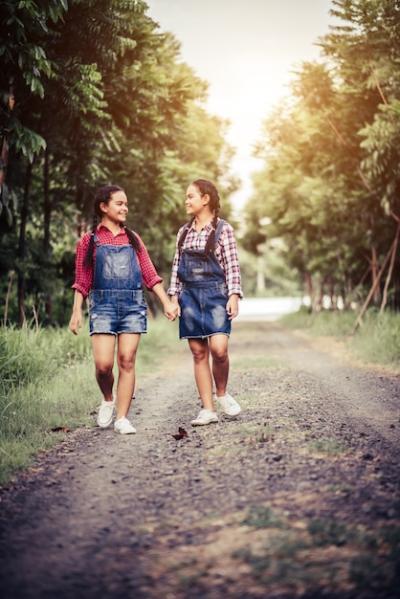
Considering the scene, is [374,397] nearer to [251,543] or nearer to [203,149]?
[251,543]

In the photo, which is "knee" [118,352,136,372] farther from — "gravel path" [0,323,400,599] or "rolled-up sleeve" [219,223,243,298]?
"rolled-up sleeve" [219,223,243,298]

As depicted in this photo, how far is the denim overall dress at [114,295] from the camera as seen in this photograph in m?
5.51

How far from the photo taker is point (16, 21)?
6.49 m

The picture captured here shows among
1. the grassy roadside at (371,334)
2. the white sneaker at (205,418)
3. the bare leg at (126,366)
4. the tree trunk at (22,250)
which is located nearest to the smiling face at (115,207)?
the bare leg at (126,366)

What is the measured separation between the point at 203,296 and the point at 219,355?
57 cm

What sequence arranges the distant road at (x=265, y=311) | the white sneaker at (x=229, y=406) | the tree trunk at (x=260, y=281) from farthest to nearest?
the tree trunk at (x=260, y=281) < the distant road at (x=265, y=311) < the white sneaker at (x=229, y=406)

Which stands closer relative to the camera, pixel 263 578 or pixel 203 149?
pixel 263 578

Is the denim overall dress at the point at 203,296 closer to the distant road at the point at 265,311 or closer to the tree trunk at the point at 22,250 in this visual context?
the tree trunk at the point at 22,250

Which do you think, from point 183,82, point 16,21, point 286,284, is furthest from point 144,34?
point 286,284

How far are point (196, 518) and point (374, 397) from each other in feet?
14.6

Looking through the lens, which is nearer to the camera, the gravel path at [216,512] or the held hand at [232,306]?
the gravel path at [216,512]

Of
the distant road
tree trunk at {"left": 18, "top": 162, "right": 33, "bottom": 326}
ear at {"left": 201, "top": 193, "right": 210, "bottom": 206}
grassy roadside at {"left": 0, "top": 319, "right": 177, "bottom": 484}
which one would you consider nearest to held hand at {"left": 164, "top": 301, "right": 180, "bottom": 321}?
ear at {"left": 201, "top": 193, "right": 210, "bottom": 206}

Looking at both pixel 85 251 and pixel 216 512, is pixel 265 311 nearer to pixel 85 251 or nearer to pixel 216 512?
pixel 85 251

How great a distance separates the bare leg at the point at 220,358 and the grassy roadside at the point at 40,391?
4.46 ft
